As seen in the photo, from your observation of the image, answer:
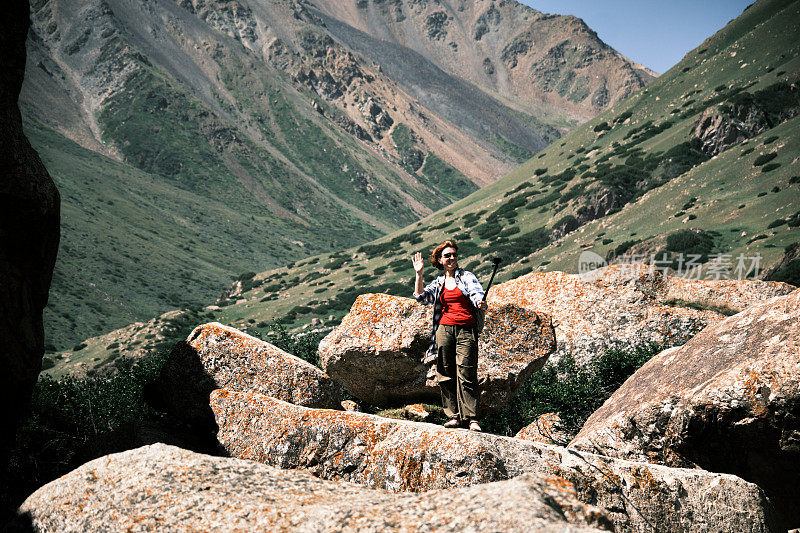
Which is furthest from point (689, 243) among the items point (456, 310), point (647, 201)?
point (456, 310)

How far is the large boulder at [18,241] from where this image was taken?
8969 mm

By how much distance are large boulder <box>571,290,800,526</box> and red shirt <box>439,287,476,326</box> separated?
153 inches

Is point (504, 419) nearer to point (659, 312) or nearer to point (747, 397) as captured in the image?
point (747, 397)

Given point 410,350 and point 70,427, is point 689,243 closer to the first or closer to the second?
point 410,350

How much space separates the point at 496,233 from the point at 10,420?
130 metres

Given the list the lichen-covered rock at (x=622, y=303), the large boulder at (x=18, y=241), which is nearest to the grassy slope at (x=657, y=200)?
the lichen-covered rock at (x=622, y=303)

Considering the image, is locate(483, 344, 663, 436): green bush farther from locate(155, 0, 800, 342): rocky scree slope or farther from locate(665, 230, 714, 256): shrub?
locate(665, 230, 714, 256): shrub

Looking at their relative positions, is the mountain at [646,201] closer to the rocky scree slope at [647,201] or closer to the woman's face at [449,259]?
the rocky scree slope at [647,201]

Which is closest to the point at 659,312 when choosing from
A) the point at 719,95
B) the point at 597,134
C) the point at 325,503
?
the point at 325,503

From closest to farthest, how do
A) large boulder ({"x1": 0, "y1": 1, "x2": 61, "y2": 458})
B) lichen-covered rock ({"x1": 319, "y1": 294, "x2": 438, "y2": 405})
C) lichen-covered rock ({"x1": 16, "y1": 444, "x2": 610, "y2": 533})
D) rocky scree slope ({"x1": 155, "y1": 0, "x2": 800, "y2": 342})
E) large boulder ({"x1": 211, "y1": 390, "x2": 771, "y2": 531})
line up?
lichen-covered rock ({"x1": 16, "y1": 444, "x2": 610, "y2": 533}), large boulder ({"x1": 211, "y1": 390, "x2": 771, "y2": 531}), large boulder ({"x1": 0, "y1": 1, "x2": 61, "y2": 458}), lichen-covered rock ({"x1": 319, "y1": 294, "x2": 438, "y2": 405}), rocky scree slope ({"x1": 155, "y1": 0, "x2": 800, "y2": 342})

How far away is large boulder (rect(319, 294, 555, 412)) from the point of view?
41.6ft

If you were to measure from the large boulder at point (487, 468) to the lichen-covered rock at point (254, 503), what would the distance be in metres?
1.17

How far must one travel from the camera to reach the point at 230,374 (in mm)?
12242

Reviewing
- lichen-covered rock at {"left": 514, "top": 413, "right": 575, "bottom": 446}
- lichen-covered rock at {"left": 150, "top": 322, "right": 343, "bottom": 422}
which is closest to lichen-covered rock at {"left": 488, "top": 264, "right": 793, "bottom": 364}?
lichen-covered rock at {"left": 514, "top": 413, "right": 575, "bottom": 446}
